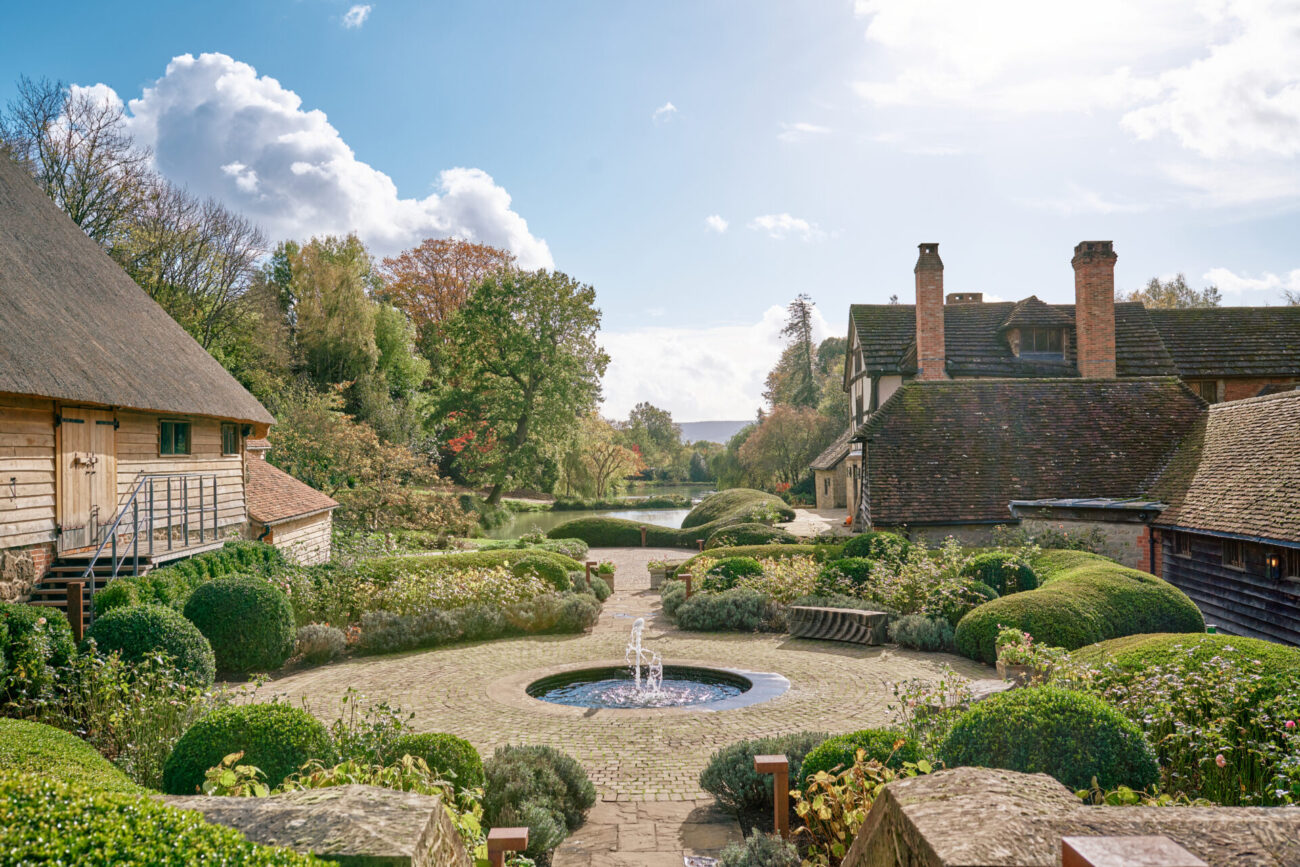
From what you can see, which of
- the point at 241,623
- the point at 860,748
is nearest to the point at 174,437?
the point at 241,623

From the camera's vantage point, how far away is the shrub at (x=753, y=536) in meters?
25.0

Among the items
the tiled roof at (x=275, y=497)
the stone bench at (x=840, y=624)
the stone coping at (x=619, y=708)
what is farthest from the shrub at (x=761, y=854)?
the tiled roof at (x=275, y=497)

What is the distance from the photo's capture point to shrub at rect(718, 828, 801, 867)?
5.48 m

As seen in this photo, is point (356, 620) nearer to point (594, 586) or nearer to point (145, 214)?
point (594, 586)

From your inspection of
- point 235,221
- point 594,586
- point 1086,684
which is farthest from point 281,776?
point 235,221

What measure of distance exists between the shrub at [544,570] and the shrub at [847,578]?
5.36m

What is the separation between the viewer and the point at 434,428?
38.8 m

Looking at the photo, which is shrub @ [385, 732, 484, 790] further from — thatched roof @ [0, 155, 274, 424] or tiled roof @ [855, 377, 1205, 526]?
tiled roof @ [855, 377, 1205, 526]

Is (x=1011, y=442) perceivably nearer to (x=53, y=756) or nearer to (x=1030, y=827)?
(x=1030, y=827)

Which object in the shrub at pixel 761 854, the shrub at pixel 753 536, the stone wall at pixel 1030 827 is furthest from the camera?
the shrub at pixel 753 536

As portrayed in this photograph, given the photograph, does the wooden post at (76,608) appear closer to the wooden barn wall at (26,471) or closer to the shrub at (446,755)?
the wooden barn wall at (26,471)

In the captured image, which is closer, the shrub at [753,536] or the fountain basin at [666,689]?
the fountain basin at [666,689]

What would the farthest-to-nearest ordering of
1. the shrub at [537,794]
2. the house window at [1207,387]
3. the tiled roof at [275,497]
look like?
1. the house window at [1207,387]
2. the tiled roof at [275,497]
3. the shrub at [537,794]

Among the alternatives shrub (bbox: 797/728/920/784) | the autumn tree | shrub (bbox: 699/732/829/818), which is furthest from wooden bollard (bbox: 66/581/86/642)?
the autumn tree
